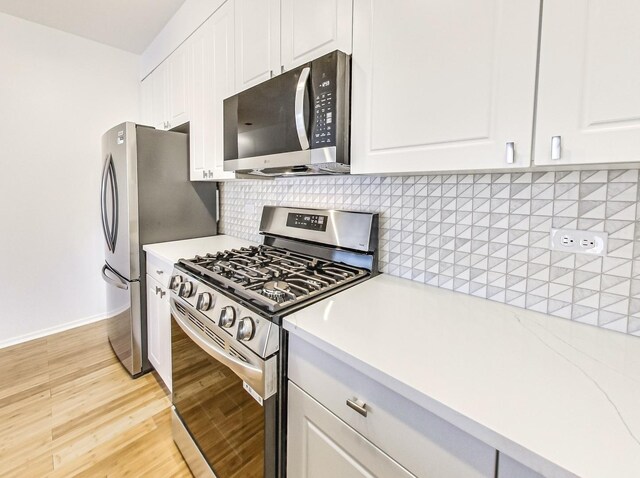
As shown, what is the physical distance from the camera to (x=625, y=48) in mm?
634

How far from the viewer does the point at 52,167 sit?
2656mm

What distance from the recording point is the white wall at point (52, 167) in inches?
97.1

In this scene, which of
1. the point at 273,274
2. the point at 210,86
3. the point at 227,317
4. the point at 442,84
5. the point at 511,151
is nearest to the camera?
the point at 511,151

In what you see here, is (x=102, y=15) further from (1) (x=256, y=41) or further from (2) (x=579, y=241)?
(2) (x=579, y=241)

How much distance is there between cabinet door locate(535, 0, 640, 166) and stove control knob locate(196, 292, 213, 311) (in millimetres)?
1182

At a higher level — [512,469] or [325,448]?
[512,469]

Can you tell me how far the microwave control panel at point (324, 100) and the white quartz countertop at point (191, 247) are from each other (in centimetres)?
109

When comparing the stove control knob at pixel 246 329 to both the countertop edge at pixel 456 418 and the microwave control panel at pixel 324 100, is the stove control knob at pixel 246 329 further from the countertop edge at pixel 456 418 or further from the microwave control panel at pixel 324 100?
the microwave control panel at pixel 324 100

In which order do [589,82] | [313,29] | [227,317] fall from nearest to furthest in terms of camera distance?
[589,82] → [227,317] → [313,29]

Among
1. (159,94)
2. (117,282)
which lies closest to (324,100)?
(117,282)

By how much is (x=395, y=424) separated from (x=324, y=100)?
104cm

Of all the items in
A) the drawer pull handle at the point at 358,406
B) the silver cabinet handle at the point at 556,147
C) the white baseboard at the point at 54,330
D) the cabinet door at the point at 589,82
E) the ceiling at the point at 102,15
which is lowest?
the white baseboard at the point at 54,330

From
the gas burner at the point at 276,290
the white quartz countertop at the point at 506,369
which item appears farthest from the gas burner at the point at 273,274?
the white quartz countertop at the point at 506,369

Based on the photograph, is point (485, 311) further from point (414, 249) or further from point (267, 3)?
point (267, 3)
